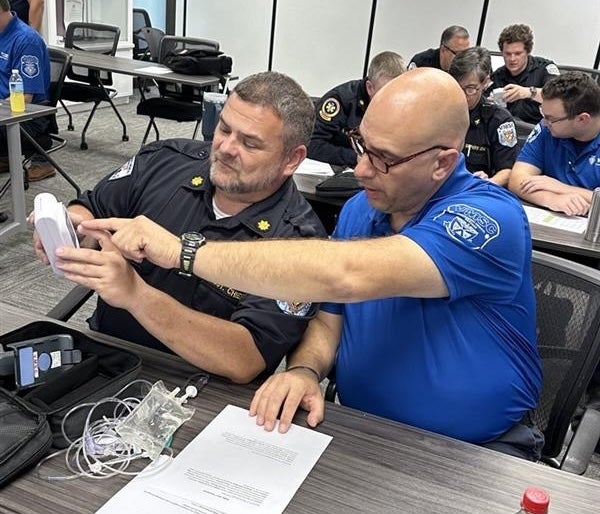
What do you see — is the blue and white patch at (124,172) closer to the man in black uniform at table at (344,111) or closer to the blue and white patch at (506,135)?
the man in black uniform at table at (344,111)

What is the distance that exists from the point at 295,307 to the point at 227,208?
371 mm

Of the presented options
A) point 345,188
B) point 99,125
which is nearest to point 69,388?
point 345,188

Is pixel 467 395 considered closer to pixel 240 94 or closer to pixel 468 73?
pixel 240 94

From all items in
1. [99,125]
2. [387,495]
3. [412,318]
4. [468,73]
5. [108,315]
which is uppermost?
[468,73]

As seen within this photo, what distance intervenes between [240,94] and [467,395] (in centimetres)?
87

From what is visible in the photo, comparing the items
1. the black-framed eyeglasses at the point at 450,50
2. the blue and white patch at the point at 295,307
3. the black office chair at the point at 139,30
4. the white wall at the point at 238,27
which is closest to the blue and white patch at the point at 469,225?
the blue and white patch at the point at 295,307

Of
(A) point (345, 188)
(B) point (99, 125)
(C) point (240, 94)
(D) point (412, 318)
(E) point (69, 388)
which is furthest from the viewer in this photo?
(B) point (99, 125)

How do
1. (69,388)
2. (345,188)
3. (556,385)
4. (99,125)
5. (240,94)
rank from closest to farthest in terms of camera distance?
(69,388)
(556,385)
(240,94)
(345,188)
(99,125)

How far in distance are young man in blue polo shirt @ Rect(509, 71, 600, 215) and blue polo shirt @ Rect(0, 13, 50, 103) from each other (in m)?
2.93

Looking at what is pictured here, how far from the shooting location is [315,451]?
3.51 feet

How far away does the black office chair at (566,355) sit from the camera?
1.39 metres

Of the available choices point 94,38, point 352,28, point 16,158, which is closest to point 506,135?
point 16,158

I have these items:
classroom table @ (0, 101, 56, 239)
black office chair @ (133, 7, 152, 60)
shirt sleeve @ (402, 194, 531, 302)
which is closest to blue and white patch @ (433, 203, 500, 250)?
shirt sleeve @ (402, 194, 531, 302)

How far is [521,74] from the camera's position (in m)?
4.96
